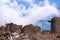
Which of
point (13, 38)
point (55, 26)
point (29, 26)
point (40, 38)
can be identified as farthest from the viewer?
point (29, 26)

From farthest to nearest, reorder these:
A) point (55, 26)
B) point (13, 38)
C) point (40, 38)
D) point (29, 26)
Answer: point (29, 26) → point (55, 26) → point (40, 38) → point (13, 38)

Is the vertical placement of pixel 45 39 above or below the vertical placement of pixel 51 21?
below

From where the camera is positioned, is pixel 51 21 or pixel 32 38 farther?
pixel 51 21

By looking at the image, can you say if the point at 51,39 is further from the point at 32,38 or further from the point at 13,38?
the point at 13,38

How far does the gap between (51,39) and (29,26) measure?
3047 cm

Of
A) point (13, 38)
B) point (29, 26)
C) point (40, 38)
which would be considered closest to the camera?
point (13, 38)

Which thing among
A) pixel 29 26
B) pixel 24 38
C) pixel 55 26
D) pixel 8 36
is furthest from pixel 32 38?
pixel 29 26

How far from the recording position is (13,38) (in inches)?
1099

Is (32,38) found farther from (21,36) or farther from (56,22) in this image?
(56,22)

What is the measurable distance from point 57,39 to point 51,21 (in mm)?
28433

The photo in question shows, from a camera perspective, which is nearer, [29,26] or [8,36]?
[8,36]

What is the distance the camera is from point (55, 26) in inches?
2207

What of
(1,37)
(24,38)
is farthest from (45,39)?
(1,37)

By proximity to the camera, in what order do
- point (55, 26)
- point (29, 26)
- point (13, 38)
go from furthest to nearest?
point (29, 26), point (55, 26), point (13, 38)
